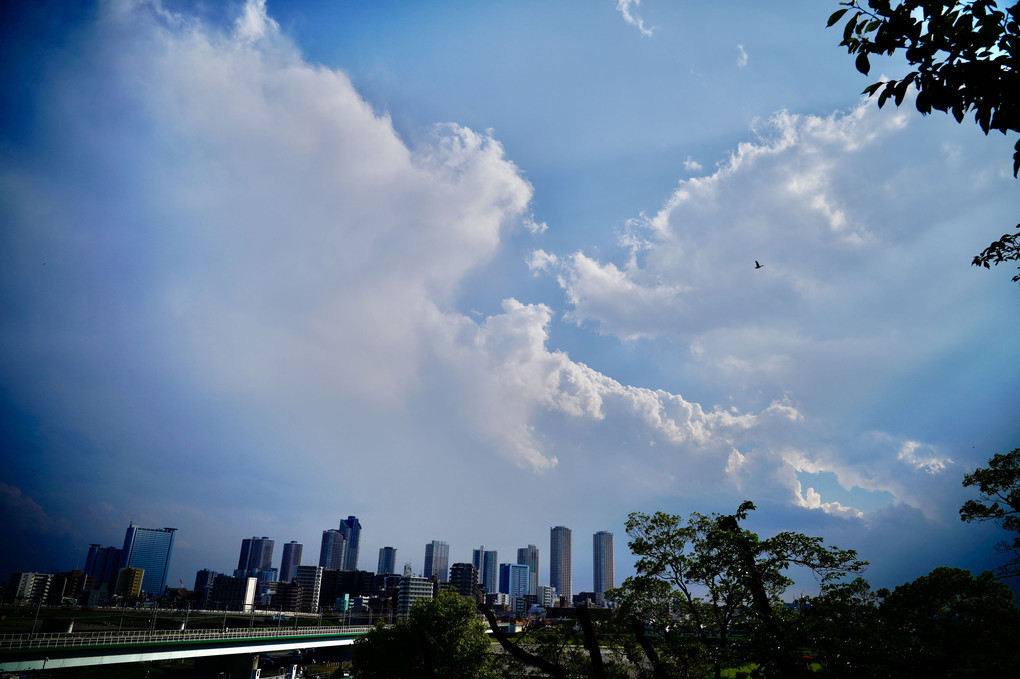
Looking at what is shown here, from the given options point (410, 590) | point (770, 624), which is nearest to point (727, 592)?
point (770, 624)

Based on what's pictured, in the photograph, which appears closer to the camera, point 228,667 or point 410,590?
point 228,667

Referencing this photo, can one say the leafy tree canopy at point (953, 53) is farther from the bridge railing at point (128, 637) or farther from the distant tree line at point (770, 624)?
the bridge railing at point (128, 637)

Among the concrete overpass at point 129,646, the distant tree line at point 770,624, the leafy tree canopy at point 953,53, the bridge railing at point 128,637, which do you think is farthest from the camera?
the bridge railing at point 128,637

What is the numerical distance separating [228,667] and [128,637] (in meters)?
28.7

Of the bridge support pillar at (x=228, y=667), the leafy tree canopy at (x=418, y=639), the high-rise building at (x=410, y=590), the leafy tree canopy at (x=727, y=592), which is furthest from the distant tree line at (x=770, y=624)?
the high-rise building at (x=410, y=590)

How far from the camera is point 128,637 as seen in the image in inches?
2234

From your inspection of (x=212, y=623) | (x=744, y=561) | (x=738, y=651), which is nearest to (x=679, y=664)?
(x=744, y=561)

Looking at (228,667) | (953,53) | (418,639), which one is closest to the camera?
(953,53)

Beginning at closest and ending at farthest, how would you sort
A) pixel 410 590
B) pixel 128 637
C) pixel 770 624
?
pixel 770 624 < pixel 128 637 < pixel 410 590

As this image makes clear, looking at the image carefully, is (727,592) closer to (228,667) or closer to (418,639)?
(418,639)

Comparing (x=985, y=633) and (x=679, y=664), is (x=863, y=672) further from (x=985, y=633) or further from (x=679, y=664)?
(x=679, y=664)

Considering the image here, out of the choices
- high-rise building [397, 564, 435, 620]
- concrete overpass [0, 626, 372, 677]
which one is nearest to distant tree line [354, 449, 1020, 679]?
concrete overpass [0, 626, 372, 677]

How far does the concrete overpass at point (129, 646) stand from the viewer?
46250 mm

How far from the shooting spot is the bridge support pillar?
75.3m
